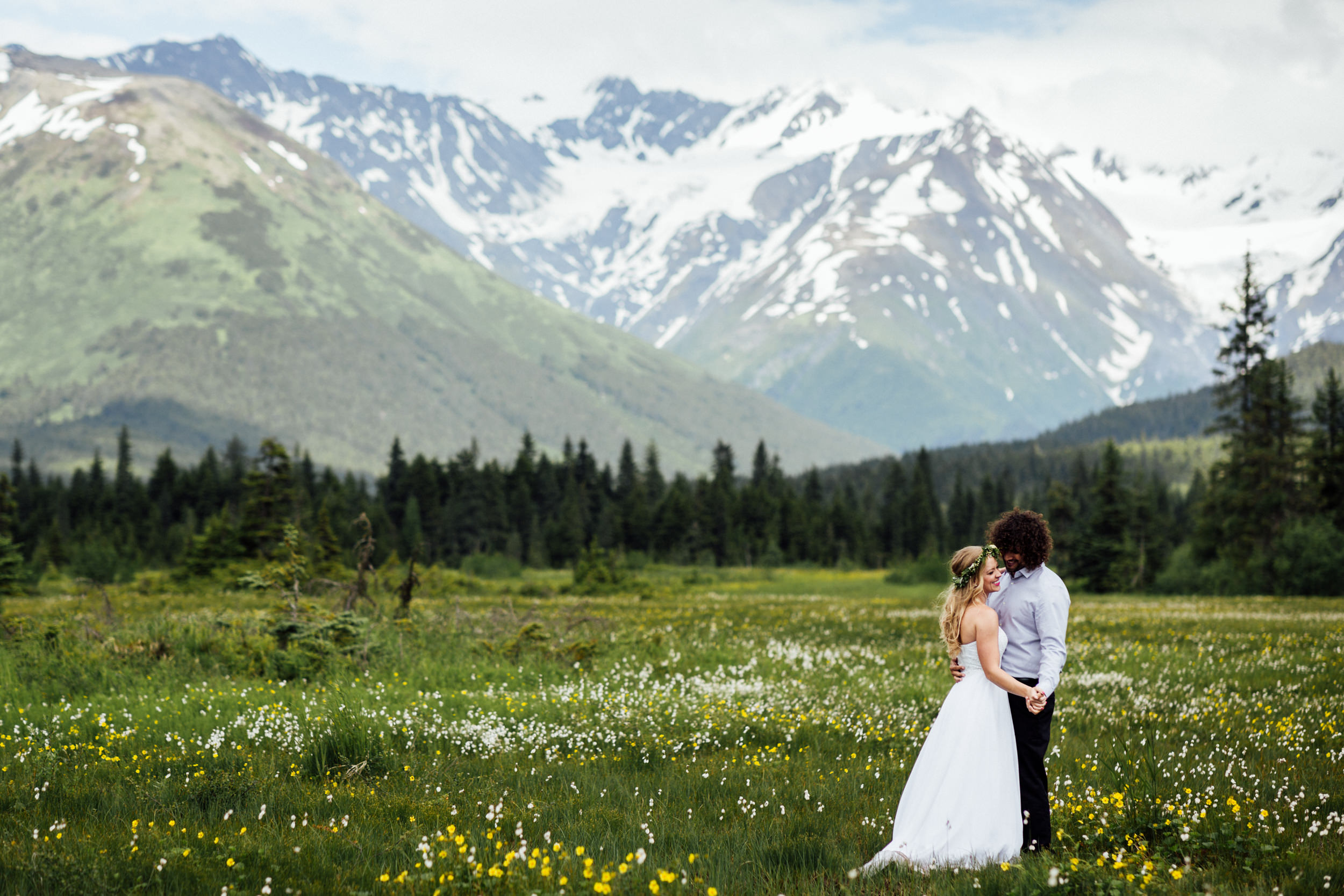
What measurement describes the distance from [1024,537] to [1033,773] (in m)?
1.97

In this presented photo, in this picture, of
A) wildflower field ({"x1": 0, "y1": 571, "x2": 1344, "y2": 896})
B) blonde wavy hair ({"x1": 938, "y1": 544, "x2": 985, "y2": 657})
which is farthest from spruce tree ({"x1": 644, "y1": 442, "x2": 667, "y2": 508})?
blonde wavy hair ({"x1": 938, "y1": 544, "x2": 985, "y2": 657})

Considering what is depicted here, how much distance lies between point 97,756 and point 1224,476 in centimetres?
6137

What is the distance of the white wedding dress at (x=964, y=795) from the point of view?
739 centimetres

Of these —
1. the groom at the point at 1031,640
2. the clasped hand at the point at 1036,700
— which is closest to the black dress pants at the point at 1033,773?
the groom at the point at 1031,640

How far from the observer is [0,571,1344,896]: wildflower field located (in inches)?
275

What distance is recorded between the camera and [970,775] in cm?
754

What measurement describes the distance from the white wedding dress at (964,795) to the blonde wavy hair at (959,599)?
45 cm

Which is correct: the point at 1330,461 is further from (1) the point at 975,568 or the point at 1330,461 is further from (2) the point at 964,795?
(2) the point at 964,795

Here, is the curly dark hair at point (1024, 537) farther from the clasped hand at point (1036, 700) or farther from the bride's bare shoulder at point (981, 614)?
the clasped hand at point (1036, 700)

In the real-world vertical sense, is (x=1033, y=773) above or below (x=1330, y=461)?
below

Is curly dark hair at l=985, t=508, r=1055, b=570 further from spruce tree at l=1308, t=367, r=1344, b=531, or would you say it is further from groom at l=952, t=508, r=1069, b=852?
spruce tree at l=1308, t=367, r=1344, b=531

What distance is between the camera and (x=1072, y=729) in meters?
12.4

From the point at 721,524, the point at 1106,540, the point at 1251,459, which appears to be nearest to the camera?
the point at 1251,459

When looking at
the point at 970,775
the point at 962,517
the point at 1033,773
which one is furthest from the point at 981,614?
the point at 962,517
